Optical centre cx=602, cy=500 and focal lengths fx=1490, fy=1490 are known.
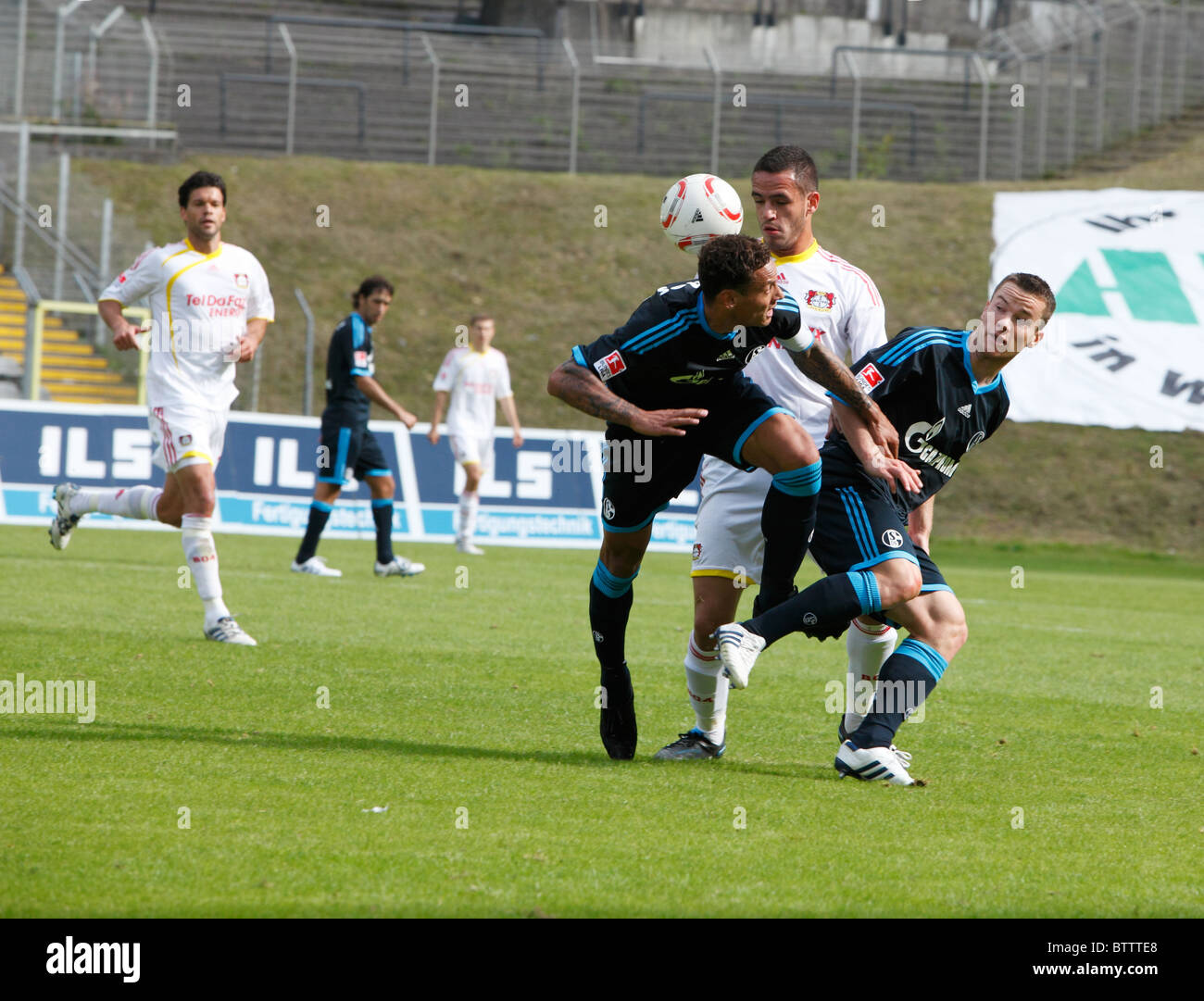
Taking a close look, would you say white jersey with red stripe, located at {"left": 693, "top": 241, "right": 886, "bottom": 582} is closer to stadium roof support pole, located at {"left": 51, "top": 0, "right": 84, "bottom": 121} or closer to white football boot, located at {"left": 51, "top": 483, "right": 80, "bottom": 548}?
white football boot, located at {"left": 51, "top": 483, "right": 80, "bottom": 548}

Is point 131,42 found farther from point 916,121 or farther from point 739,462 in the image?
point 739,462

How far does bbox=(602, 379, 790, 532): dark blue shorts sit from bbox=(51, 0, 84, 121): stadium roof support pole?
2430cm

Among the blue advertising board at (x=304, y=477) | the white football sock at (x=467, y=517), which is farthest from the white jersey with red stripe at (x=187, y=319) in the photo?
the white football sock at (x=467, y=517)

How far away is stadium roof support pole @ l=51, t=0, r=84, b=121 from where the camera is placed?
2644 centimetres

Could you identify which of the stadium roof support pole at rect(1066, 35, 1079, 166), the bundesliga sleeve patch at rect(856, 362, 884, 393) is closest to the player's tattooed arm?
the bundesliga sleeve patch at rect(856, 362, 884, 393)

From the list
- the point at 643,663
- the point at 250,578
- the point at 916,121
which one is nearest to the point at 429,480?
the point at 250,578

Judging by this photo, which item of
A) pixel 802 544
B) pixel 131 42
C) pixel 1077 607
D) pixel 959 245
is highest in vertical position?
pixel 131 42

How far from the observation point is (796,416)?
6434 mm

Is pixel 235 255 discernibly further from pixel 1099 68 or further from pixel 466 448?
pixel 1099 68

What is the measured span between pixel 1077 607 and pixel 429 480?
818cm

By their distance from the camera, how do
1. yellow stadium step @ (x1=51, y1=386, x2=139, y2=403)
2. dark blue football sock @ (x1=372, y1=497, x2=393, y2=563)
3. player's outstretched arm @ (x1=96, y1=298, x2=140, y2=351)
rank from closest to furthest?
player's outstretched arm @ (x1=96, y1=298, x2=140, y2=351) → dark blue football sock @ (x1=372, y1=497, x2=393, y2=563) → yellow stadium step @ (x1=51, y1=386, x2=139, y2=403)

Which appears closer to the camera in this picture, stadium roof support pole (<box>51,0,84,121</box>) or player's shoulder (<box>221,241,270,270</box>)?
player's shoulder (<box>221,241,270,270</box>)

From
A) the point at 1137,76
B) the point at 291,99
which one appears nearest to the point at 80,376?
the point at 291,99
